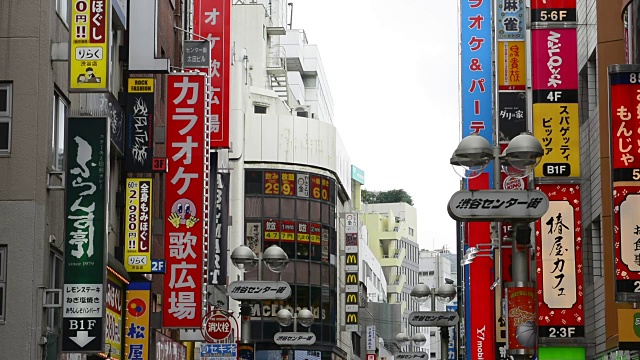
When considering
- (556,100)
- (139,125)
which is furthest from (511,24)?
(139,125)

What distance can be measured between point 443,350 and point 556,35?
34.1ft

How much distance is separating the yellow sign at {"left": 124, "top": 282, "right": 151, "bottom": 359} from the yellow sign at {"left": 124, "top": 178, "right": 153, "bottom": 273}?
1.29 m

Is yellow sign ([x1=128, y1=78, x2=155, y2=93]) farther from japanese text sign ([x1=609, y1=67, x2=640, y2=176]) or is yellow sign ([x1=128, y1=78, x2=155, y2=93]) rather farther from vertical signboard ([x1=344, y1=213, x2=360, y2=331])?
vertical signboard ([x1=344, y1=213, x2=360, y2=331])

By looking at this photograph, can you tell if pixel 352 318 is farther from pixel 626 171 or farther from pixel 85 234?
pixel 626 171

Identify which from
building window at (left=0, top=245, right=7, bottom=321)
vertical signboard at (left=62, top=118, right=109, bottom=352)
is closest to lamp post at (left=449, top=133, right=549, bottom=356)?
vertical signboard at (left=62, top=118, right=109, bottom=352)

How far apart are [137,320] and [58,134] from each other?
29.7ft

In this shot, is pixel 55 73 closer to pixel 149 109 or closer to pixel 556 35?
pixel 149 109

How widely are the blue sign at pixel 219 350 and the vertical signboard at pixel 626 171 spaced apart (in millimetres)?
18867

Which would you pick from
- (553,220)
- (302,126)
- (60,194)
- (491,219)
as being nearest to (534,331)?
(491,219)

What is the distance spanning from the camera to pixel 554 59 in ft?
94.5

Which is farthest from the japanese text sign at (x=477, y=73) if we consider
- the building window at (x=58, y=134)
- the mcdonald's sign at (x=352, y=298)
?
the mcdonald's sign at (x=352, y=298)

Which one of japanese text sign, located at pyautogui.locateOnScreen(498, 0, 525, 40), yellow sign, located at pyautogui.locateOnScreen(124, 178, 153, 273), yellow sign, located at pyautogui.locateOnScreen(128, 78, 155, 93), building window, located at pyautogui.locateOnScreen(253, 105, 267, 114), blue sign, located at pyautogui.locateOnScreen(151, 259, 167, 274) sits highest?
building window, located at pyautogui.locateOnScreen(253, 105, 267, 114)

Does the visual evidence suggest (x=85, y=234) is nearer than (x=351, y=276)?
Yes

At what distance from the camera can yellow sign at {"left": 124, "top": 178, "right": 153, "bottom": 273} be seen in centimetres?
3244
